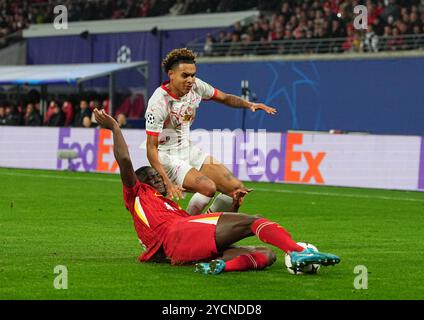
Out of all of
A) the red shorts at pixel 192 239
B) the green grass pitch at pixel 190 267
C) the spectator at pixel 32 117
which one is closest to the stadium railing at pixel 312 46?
the spectator at pixel 32 117

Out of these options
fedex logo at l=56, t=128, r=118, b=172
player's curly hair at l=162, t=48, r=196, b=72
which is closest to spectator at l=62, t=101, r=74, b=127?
fedex logo at l=56, t=128, r=118, b=172

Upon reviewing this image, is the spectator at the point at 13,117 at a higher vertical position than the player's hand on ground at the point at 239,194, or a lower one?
lower

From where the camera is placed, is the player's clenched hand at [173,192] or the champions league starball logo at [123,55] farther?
the champions league starball logo at [123,55]

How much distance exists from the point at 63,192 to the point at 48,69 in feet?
68.0

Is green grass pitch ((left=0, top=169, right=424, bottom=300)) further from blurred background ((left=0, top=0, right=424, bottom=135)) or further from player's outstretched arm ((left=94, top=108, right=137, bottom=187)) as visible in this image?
blurred background ((left=0, top=0, right=424, bottom=135))

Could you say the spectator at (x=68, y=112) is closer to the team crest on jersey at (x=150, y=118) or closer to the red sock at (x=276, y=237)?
the team crest on jersey at (x=150, y=118)

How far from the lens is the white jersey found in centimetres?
1205

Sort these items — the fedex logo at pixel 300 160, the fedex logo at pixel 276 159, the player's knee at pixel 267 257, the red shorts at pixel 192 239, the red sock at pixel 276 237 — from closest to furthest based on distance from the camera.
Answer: the red sock at pixel 276 237 → the red shorts at pixel 192 239 → the player's knee at pixel 267 257 → the fedex logo at pixel 300 160 → the fedex logo at pixel 276 159

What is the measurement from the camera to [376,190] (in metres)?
22.8

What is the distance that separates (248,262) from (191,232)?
1.99 ft

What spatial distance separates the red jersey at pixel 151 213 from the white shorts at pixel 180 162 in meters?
1.83

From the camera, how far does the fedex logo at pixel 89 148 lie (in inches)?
1091

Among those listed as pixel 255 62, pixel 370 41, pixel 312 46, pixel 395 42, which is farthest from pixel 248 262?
pixel 255 62

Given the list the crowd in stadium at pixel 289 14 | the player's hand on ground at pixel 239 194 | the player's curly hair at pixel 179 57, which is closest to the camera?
the player's hand on ground at pixel 239 194
